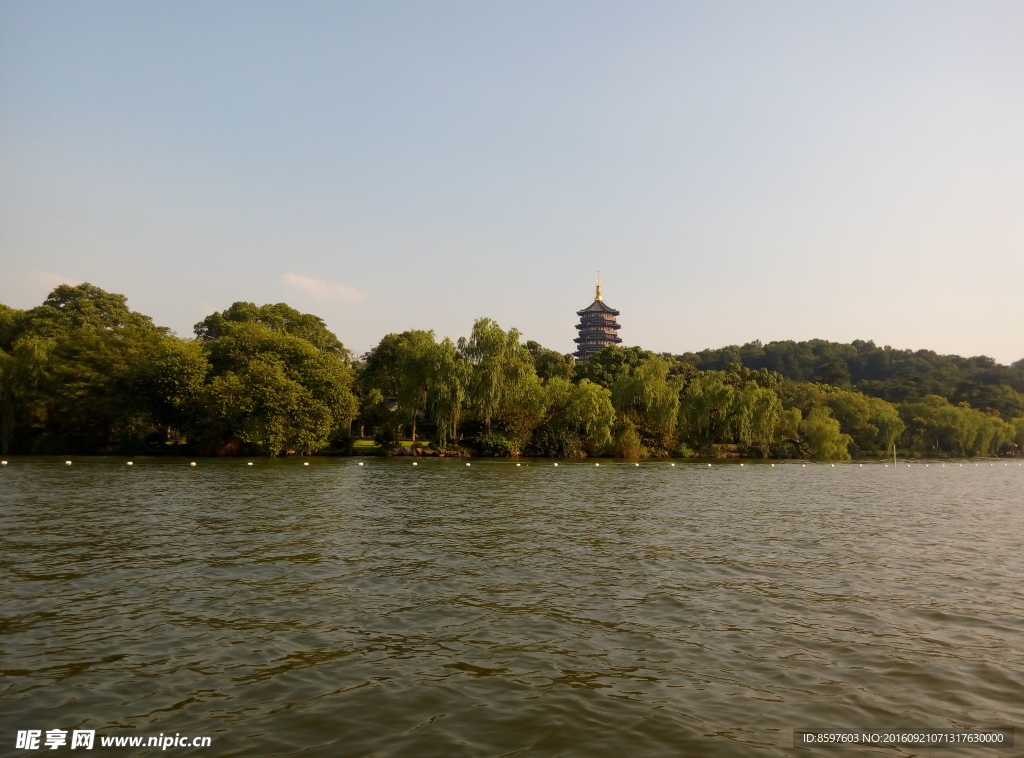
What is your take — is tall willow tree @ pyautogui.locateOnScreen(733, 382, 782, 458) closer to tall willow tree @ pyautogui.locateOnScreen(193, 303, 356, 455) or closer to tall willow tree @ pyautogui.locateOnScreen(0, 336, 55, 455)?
tall willow tree @ pyautogui.locateOnScreen(193, 303, 356, 455)

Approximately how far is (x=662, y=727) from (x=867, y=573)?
351 inches

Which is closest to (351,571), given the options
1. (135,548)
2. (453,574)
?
(453,574)

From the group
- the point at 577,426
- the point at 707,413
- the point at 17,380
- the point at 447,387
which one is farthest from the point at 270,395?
the point at 707,413

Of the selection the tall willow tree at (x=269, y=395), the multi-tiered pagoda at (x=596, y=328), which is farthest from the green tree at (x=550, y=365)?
the multi-tiered pagoda at (x=596, y=328)

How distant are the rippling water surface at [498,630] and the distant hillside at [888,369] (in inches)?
3975

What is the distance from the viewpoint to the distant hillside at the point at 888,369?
361ft

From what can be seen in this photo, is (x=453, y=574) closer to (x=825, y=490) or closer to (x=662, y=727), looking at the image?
(x=662, y=727)

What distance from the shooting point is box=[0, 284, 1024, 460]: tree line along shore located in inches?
1976

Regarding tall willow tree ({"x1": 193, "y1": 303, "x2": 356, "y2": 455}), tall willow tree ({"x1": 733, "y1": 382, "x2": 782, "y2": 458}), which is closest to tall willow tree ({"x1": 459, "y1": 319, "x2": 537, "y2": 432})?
tall willow tree ({"x1": 193, "y1": 303, "x2": 356, "y2": 455})

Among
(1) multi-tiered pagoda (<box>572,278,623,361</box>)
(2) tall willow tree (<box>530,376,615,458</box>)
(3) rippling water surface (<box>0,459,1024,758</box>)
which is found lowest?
(3) rippling water surface (<box>0,459,1024,758</box>)

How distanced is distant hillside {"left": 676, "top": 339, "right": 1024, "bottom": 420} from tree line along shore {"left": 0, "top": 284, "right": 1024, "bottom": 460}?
177 ft

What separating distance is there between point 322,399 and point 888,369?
460 feet

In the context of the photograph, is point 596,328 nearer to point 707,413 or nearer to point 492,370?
point 707,413

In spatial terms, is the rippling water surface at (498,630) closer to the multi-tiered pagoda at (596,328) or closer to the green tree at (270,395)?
the green tree at (270,395)
